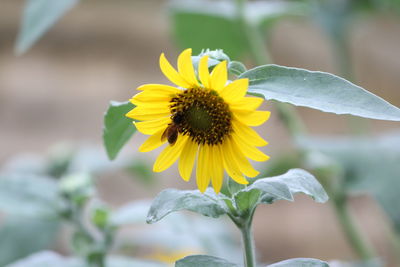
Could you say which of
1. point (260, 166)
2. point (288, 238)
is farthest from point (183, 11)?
point (288, 238)

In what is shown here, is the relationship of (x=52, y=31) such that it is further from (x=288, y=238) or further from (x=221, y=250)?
(x=221, y=250)

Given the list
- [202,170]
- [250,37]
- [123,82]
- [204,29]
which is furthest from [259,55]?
[123,82]

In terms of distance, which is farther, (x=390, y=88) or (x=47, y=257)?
(x=390, y=88)

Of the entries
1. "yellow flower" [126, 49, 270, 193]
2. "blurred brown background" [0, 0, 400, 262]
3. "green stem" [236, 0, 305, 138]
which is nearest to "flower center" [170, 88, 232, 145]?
"yellow flower" [126, 49, 270, 193]

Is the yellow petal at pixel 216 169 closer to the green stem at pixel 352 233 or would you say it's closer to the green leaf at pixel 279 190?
the green leaf at pixel 279 190

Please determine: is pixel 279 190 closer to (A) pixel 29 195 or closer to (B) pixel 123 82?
(A) pixel 29 195

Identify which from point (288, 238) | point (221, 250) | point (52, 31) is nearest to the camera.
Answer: point (221, 250)

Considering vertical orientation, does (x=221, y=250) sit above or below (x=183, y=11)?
below
